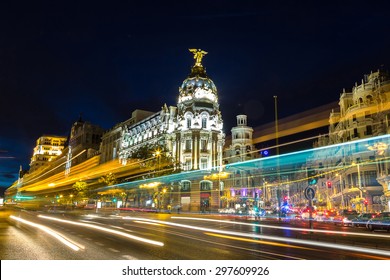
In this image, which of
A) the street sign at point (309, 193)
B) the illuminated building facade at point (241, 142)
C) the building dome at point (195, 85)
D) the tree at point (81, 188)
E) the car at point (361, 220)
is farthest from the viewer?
the illuminated building facade at point (241, 142)

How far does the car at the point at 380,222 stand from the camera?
24.7 m

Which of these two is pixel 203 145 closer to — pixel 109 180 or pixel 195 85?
pixel 195 85

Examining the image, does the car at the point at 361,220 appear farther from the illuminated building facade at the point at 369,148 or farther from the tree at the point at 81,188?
the tree at the point at 81,188

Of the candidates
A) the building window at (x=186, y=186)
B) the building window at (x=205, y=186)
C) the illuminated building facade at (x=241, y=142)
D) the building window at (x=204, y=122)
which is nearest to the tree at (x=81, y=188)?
the building window at (x=186, y=186)

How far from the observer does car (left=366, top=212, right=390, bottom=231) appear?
2467 cm

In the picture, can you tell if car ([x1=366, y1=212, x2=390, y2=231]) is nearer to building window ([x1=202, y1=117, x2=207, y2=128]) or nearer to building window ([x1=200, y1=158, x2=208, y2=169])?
building window ([x1=200, y1=158, x2=208, y2=169])

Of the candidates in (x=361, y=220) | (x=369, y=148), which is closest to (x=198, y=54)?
(x=369, y=148)

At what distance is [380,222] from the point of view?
25172 millimetres

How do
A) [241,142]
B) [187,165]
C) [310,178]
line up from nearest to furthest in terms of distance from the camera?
1. [310,178]
2. [187,165]
3. [241,142]

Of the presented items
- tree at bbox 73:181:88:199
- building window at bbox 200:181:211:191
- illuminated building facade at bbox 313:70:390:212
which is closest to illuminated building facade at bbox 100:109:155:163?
tree at bbox 73:181:88:199

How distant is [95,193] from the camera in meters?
75.6

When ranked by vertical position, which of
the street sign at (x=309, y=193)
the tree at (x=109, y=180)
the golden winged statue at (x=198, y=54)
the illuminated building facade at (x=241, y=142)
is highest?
the golden winged statue at (x=198, y=54)
